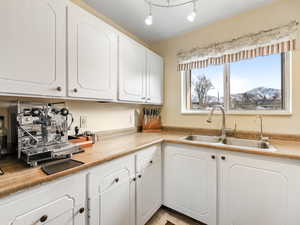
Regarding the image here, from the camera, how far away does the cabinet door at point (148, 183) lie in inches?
54.6

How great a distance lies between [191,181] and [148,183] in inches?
17.8

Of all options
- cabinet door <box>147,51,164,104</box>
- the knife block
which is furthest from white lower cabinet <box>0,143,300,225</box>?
cabinet door <box>147,51,164,104</box>

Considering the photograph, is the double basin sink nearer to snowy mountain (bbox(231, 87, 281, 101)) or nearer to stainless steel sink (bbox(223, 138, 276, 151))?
stainless steel sink (bbox(223, 138, 276, 151))

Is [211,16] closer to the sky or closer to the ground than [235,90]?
closer to the sky

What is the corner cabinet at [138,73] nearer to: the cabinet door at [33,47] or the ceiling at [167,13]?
the ceiling at [167,13]

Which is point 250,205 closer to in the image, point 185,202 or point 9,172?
point 185,202

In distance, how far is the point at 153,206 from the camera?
5.24ft

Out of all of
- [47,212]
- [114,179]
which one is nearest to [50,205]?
[47,212]

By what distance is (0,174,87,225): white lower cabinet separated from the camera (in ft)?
2.13

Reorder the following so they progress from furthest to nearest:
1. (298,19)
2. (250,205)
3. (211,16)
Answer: (211,16) → (298,19) → (250,205)

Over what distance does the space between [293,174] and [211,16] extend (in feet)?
5.99

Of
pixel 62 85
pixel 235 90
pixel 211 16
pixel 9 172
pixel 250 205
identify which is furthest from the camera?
pixel 235 90

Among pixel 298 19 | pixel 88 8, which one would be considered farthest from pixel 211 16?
pixel 88 8

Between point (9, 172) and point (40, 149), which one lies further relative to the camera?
point (40, 149)
